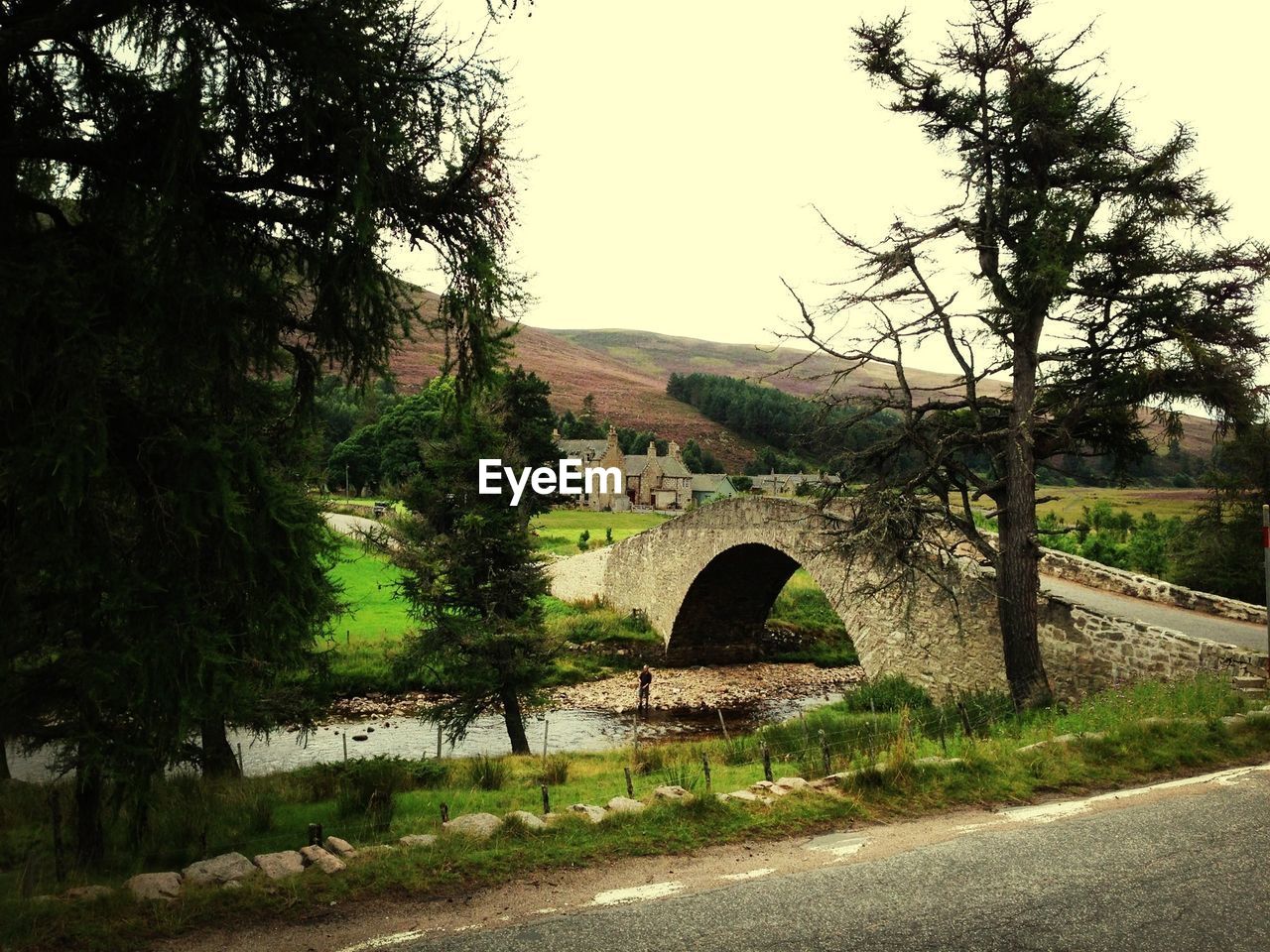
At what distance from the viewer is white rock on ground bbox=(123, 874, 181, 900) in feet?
17.6

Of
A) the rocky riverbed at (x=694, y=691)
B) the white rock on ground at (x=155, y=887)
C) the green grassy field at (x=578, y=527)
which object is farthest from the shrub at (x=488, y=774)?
the green grassy field at (x=578, y=527)

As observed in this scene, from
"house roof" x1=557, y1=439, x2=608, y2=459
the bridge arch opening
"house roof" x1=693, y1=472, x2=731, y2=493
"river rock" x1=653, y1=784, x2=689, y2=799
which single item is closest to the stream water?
the bridge arch opening

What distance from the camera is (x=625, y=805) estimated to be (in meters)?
7.10

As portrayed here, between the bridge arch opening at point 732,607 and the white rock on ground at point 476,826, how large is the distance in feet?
64.2

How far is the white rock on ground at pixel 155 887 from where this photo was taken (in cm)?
536

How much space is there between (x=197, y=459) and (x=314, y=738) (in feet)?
54.0

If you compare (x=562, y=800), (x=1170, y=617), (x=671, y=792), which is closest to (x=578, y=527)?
(x=1170, y=617)

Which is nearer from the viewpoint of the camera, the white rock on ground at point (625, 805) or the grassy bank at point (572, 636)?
the white rock on ground at point (625, 805)

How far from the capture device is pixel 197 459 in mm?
5949

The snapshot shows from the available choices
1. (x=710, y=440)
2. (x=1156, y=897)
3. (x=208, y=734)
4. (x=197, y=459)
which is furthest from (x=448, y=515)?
(x=710, y=440)

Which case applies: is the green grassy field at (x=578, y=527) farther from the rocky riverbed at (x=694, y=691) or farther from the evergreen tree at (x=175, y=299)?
the evergreen tree at (x=175, y=299)

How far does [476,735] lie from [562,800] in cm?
1178

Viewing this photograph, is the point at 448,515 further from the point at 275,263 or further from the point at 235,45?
the point at 235,45

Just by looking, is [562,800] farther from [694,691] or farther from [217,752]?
[694,691]
